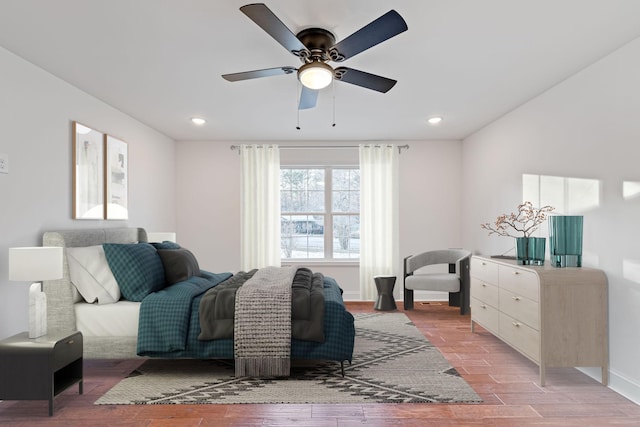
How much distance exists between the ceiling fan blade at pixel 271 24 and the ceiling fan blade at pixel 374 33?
254mm

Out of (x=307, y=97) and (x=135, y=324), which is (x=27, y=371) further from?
(x=307, y=97)

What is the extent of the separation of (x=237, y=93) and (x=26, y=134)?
171cm

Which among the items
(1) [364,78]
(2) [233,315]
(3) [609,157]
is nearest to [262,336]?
(2) [233,315]

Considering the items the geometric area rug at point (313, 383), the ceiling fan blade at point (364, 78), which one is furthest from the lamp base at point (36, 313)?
the ceiling fan blade at point (364, 78)

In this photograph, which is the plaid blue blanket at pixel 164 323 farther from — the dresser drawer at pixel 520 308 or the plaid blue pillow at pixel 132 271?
the dresser drawer at pixel 520 308

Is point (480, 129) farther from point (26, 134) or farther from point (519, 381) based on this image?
point (26, 134)

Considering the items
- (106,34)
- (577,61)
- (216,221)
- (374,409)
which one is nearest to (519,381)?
(374,409)

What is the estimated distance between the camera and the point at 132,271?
343cm

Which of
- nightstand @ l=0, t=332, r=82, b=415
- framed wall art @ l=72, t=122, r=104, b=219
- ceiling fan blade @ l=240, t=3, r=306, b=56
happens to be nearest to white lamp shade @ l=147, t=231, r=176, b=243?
framed wall art @ l=72, t=122, r=104, b=219

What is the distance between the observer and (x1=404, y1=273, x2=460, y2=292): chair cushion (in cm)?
533

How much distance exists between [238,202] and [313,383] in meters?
3.73

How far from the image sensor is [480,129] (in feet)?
18.4

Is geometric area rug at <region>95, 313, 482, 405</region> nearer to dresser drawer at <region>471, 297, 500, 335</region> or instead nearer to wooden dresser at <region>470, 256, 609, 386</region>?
dresser drawer at <region>471, 297, 500, 335</region>

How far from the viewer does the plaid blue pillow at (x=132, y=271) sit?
11.2ft
